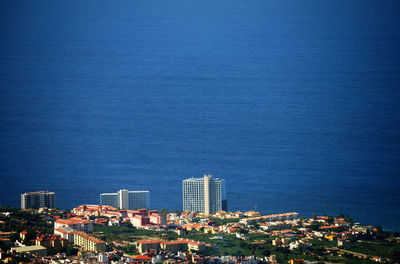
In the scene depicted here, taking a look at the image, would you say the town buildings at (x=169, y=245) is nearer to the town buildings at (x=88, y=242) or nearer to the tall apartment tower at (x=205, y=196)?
the town buildings at (x=88, y=242)

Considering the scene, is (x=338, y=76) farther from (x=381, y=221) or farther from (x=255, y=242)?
(x=255, y=242)

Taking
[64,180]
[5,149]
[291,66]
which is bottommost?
[64,180]

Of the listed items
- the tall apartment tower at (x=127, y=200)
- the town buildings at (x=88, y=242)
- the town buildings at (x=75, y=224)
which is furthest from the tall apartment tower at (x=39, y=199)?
the town buildings at (x=88, y=242)

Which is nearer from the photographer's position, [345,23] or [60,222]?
[60,222]

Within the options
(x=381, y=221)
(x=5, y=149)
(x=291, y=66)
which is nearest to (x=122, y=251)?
(x=381, y=221)

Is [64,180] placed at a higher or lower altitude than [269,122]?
lower

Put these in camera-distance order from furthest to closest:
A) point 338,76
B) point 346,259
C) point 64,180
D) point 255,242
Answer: point 338,76
point 64,180
point 255,242
point 346,259

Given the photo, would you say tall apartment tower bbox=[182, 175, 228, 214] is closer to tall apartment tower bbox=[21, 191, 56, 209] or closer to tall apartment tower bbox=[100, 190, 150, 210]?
tall apartment tower bbox=[100, 190, 150, 210]
